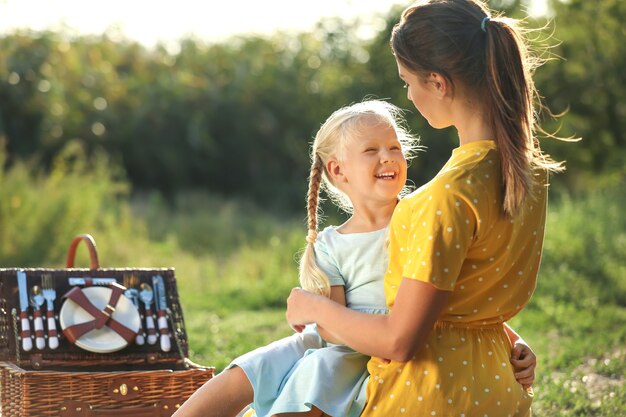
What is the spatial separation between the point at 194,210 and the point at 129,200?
117 cm

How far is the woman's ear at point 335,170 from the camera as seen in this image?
3.36 m

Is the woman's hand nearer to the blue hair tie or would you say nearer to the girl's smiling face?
the girl's smiling face

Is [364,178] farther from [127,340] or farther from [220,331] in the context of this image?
[220,331]

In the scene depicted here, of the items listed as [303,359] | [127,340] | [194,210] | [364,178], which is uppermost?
[364,178]

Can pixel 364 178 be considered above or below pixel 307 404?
above

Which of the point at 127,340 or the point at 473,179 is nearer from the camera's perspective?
the point at 473,179

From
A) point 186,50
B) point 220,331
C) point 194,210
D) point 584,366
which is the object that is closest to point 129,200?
point 194,210

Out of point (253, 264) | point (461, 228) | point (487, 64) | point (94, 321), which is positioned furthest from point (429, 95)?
point (253, 264)

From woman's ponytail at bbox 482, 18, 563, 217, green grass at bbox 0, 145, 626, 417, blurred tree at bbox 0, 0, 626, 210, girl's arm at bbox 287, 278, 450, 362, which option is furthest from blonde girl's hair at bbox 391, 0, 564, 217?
blurred tree at bbox 0, 0, 626, 210

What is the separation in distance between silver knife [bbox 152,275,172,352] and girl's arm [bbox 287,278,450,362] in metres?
2.04

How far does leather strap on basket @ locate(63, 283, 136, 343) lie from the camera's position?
4.41 m

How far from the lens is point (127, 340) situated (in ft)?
14.8

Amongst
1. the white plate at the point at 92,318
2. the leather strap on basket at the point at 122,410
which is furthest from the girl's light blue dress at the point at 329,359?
the white plate at the point at 92,318

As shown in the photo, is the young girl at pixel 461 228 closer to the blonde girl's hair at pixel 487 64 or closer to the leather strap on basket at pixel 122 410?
the blonde girl's hair at pixel 487 64
